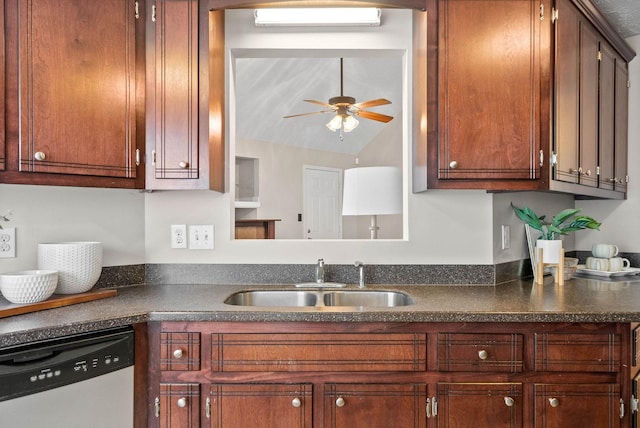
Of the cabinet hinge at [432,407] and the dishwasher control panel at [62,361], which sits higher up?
the dishwasher control panel at [62,361]

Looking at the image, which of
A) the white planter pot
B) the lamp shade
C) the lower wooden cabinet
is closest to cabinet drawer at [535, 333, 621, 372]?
the lower wooden cabinet

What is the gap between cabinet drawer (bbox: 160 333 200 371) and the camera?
1.51 meters

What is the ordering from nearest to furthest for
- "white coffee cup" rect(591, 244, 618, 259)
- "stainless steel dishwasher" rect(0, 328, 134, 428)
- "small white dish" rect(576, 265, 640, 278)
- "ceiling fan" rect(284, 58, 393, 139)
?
"stainless steel dishwasher" rect(0, 328, 134, 428), "small white dish" rect(576, 265, 640, 278), "white coffee cup" rect(591, 244, 618, 259), "ceiling fan" rect(284, 58, 393, 139)

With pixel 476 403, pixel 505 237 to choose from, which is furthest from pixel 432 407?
pixel 505 237

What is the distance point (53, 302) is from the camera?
5.14 feet

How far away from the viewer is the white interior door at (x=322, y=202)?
660 cm

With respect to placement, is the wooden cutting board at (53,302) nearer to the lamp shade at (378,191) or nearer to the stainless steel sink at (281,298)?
the stainless steel sink at (281,298)

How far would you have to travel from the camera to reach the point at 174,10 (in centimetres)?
181

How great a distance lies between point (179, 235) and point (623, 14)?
2.69 meters

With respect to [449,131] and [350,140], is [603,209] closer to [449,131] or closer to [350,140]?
[449,131]

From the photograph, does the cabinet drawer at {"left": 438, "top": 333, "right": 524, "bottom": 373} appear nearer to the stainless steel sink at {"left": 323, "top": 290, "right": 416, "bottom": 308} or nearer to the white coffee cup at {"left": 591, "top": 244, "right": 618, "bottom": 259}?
the stainless steel sink at {"left": 323, "top": 290, "right": 416, "bottom": 308}

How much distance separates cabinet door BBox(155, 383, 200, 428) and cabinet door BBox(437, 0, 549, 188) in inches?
51.4

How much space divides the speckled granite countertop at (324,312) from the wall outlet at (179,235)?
1.16 ft

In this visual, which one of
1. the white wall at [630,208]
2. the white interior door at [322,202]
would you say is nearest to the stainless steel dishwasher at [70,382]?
the white wall at [630,208]
